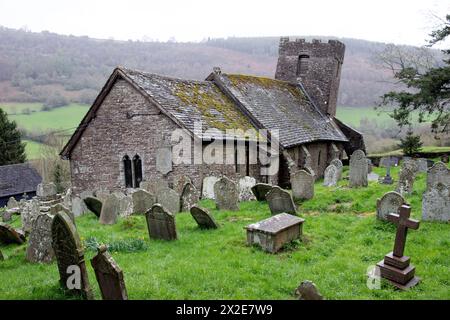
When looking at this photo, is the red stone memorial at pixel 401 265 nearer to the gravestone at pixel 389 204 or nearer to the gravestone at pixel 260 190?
the gravestone at pixel 389 204

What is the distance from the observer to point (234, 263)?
8008mm

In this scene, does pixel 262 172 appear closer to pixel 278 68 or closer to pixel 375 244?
pixel 375 244

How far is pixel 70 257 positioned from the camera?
663 cm

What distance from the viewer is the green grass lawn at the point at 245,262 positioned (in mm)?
6742

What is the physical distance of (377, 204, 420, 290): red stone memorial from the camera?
22.8 ft

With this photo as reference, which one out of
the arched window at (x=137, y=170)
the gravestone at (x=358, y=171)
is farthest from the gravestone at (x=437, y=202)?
the arched window at (x=137, y=170)

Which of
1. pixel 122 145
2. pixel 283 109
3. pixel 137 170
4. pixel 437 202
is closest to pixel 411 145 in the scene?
pixel 283 109

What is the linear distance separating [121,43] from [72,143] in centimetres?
9251

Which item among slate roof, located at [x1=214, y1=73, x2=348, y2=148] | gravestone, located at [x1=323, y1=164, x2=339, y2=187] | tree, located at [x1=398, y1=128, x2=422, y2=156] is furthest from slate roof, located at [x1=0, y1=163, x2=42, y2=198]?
tree, located at [x1=398, y1=128, x2=422, y2=156]

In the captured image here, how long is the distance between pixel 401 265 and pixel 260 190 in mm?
7842

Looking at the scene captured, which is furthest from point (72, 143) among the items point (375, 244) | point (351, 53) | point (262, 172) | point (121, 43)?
point (121, 43)

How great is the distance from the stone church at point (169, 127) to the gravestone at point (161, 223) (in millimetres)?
6985

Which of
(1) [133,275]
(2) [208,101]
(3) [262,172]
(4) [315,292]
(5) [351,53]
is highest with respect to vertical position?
(5) [351,53]

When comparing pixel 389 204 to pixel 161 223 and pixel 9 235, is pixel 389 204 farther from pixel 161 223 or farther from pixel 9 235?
pixel 9 235
